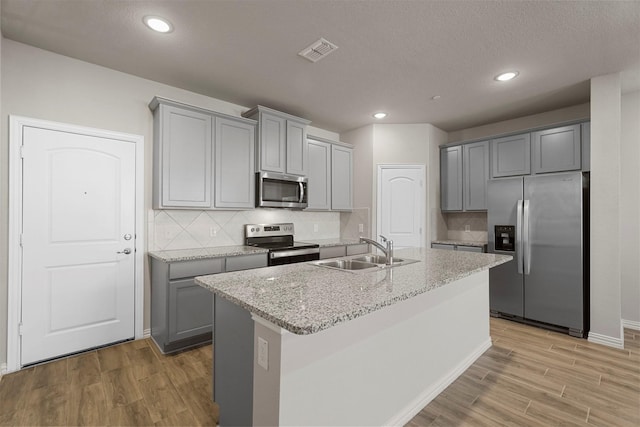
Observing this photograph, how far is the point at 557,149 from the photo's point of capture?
3.60m

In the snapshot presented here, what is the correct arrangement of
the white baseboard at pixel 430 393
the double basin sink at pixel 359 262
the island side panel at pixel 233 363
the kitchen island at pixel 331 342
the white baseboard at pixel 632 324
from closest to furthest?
1. the kitchen island at pixel 331 342
2. the island side panel at pixel 233 363
3. the white baseboard at pixel 430 393
4. the double basin sink at pixel 359 262
5. the white baseboard at pixel 632 324

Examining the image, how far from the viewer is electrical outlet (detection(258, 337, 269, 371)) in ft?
4.15

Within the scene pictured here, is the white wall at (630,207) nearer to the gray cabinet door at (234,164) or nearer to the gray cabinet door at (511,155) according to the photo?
the gray cabinet door at (511,155)

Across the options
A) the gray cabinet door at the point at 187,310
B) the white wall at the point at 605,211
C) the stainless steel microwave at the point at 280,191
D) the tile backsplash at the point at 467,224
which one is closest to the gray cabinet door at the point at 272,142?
the stainless steel microwave at the point at 280,191

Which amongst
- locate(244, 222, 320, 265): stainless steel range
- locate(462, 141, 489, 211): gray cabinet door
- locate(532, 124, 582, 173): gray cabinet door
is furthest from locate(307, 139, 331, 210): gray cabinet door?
locate(532, 124, 582, 173): gray cabinet door

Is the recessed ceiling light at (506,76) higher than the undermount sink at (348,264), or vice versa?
the recessed ceiling light at (506,76)

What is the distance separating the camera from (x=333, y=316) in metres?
1.07

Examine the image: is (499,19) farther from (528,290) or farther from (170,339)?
(170,339)

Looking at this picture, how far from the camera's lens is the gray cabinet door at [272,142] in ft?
11.7

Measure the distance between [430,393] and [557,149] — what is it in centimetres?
327

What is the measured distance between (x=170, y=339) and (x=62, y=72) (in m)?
2.50

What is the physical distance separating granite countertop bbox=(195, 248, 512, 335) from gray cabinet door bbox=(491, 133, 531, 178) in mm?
2273

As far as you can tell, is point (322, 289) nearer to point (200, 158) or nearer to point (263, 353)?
point (263, 353)

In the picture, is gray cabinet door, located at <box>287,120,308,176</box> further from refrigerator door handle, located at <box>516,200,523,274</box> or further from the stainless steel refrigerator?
refrigerator door handle, located at <box>516,200,523,274</box>
